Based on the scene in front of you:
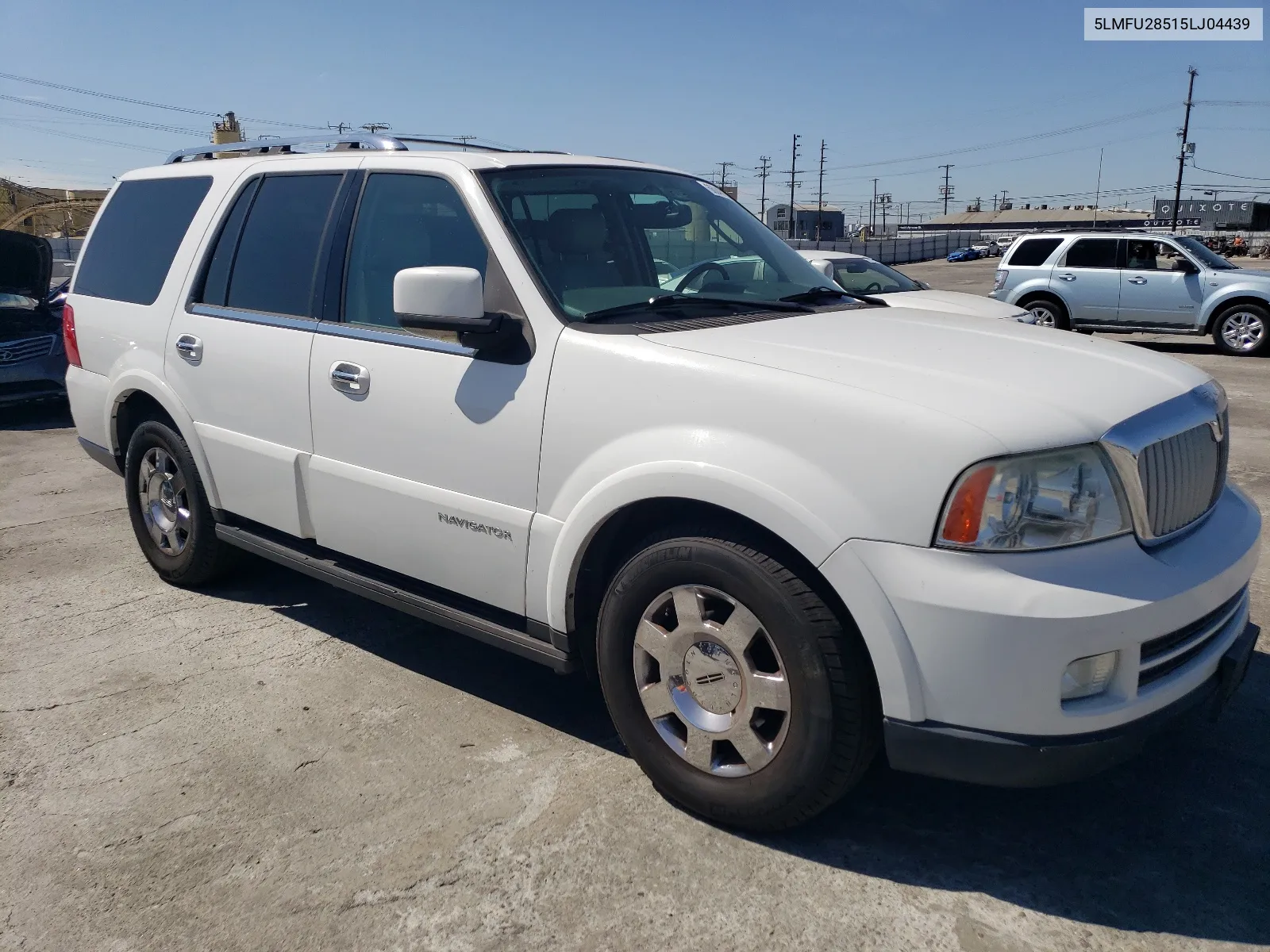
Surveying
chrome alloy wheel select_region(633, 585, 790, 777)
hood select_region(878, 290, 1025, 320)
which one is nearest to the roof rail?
chrome alloy wheel select_region(633, 585, 790, 777)

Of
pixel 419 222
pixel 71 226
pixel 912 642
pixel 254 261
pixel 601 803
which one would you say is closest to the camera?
pixel 912 642

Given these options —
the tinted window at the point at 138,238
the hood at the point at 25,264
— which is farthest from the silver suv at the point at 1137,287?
the tinted window at the point at 138,238

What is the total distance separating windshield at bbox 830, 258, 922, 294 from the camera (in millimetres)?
A: 12604

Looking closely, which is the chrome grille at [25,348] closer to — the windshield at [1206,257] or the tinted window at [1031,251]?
the tinted window at [1031,251]

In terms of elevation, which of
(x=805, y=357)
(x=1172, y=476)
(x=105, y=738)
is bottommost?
(x=105, y=738)

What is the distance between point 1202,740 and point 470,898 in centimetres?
242

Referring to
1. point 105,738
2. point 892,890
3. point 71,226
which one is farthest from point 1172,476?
point 71,226

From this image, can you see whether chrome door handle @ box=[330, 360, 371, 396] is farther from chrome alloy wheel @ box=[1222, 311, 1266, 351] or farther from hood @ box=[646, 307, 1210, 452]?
chrome alloy wheel @ box=[1222, 311, 1266, 351]

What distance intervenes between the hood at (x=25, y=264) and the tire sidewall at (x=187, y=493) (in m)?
6.11

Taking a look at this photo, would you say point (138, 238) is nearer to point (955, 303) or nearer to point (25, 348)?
point (25, 348)

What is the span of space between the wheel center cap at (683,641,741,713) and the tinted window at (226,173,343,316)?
2090 mm

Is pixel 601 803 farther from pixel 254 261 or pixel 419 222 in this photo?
pixel 254 261

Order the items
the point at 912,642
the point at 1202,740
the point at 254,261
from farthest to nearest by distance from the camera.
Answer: the point at 254,261 → the point at 1202,740 → the point at 912,642

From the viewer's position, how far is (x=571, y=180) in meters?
3.70
